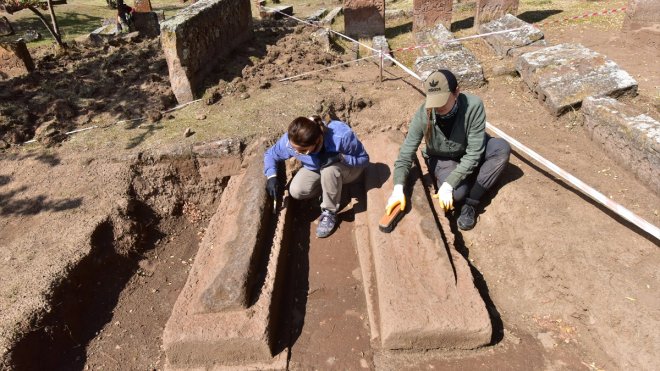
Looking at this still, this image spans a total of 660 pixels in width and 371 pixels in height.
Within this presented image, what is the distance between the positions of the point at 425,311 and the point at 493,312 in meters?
0.74

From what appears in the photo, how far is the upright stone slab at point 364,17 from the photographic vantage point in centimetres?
857

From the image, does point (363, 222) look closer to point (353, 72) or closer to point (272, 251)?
point (272, 251)

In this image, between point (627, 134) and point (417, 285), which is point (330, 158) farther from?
point (627, 134)

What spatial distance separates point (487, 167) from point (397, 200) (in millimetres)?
867

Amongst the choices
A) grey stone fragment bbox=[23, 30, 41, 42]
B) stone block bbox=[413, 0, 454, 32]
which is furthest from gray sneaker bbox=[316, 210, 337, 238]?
grey stone fragment bbox=[23, 30, 41, 42]

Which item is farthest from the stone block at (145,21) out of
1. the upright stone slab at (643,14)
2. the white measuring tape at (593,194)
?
the upright stone slab at (643,14)

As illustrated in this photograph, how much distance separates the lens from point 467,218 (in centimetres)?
376

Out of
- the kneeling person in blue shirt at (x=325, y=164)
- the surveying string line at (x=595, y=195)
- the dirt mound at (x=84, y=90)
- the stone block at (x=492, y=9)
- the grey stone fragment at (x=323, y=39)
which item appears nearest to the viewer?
the surveying string line at (x=595, y=195)

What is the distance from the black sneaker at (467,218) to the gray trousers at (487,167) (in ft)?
0.38

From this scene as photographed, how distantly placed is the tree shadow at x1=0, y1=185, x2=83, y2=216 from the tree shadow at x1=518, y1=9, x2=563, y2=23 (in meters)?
9.01

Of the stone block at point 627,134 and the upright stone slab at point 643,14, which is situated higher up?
the upright stone slab at point 643,14

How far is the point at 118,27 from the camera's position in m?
9.17

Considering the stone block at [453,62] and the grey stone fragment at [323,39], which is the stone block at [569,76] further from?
the grey stone fragment at [323,39]

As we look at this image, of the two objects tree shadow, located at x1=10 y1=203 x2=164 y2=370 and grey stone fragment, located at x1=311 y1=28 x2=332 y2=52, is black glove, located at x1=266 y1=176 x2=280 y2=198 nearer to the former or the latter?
tree shadow, located at x1=10 y1=203 x2=164 y2=370
